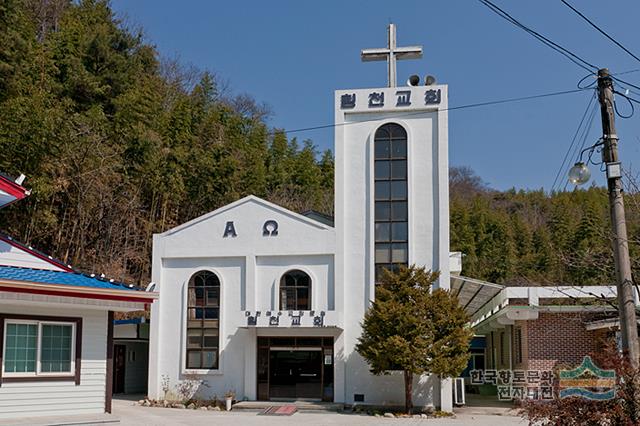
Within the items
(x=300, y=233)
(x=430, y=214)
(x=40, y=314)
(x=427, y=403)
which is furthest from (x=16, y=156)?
(x=427, y=403)

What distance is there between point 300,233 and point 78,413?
896 cm

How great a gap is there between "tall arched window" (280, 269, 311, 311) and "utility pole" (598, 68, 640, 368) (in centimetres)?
1214

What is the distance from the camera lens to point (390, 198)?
21.0 metres

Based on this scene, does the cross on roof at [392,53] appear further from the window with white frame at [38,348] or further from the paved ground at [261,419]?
the window with white frame at [38,348]

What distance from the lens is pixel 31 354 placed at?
1305 cm

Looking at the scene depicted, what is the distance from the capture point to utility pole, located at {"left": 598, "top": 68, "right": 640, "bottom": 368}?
916cm

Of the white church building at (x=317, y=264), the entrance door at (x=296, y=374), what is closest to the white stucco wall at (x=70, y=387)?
the white church building at (x=317, y=264)

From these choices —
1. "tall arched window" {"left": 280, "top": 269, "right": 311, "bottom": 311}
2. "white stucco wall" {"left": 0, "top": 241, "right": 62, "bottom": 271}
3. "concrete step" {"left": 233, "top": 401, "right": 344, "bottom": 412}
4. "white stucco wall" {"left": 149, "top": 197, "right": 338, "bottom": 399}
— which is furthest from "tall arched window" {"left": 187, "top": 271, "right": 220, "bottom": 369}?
"white stucco wall" {"left": 0, "top": 241, "right": 62, "bottom": 271}

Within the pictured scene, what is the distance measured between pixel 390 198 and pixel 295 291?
3705mm

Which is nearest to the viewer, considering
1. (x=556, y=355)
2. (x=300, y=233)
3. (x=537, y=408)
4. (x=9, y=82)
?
(x=537, y=408)

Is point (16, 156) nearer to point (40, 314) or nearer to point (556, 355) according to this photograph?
point (40, 314)

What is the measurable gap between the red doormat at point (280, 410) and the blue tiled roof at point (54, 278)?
6.54 m

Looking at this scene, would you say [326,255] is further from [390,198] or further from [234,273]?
[234,273]

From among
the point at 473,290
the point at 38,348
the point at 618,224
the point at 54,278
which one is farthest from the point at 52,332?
the point at 473,290
